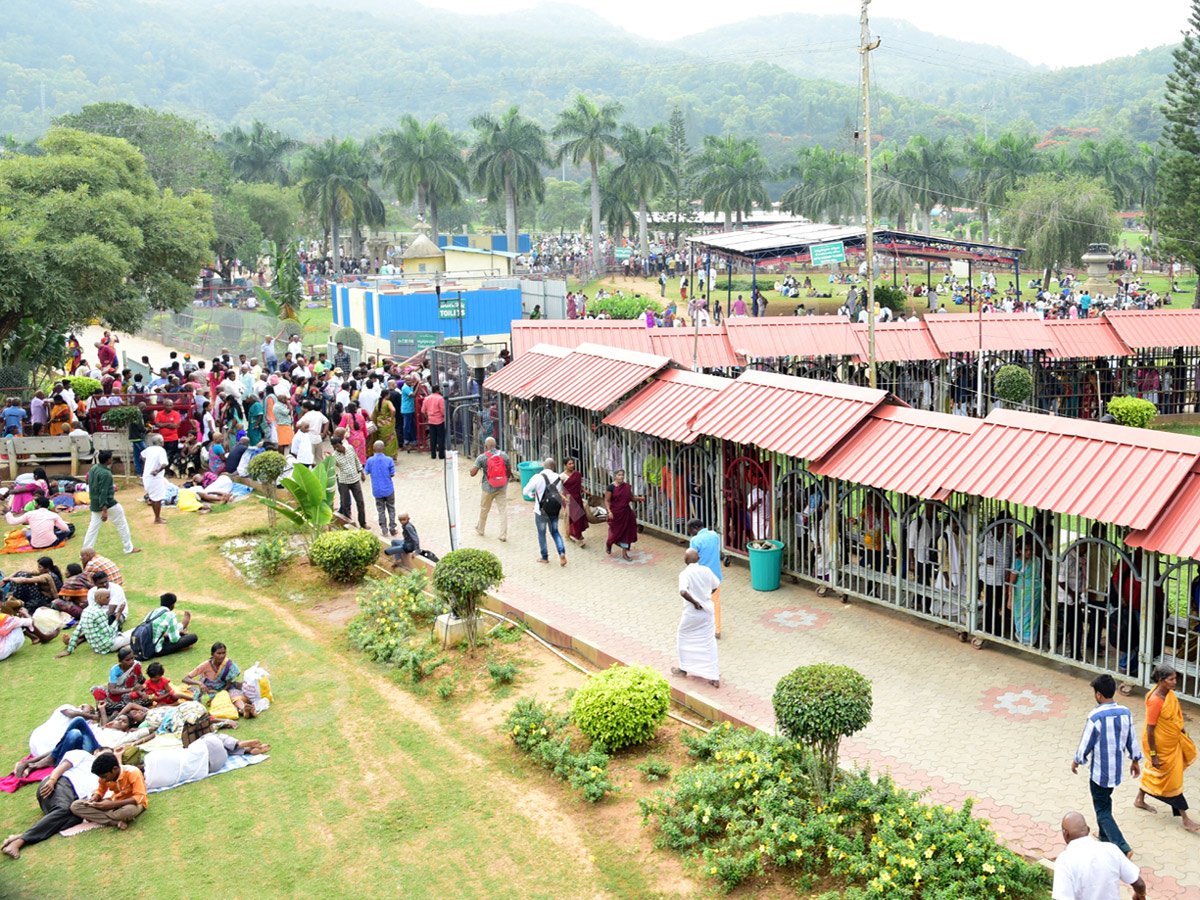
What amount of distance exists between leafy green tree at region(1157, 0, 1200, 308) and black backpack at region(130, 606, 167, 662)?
1392 inches

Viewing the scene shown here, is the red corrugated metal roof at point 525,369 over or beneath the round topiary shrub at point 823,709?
over

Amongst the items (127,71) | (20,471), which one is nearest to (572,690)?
(20,471)

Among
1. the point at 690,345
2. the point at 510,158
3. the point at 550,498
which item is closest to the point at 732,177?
the point at 510,158

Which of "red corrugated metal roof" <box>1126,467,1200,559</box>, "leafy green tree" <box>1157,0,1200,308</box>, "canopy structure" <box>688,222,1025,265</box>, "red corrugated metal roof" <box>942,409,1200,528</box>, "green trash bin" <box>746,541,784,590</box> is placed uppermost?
"leafy green tree" <box>1157,0,1200,308</box>

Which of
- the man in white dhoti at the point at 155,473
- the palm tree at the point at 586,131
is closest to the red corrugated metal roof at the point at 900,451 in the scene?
the man in white dhoti at the point at 155,473

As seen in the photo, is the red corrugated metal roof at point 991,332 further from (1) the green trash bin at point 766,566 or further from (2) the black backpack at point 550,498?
(2) the black backpack at point 550,498

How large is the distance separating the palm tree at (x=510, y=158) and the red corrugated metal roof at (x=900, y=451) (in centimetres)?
5343

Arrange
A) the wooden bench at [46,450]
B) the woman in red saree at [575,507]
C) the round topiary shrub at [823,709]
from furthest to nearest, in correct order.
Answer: the wooden bench at [46,450] < the woman in red saree at [575,507] < the round topiary shrub at [823,709]

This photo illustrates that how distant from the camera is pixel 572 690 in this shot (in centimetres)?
1055

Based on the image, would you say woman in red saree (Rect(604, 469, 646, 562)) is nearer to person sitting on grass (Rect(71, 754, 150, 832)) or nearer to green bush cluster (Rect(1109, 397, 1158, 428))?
person sitting on grass (Rect(71, 754, 150, 832))

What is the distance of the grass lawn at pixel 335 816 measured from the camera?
25.7ft

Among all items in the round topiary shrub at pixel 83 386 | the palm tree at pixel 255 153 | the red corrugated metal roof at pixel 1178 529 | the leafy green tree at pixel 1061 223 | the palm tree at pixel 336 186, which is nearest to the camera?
the red corrugated metal roof at pixel 1178 529

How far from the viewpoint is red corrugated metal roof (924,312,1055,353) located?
2270cm

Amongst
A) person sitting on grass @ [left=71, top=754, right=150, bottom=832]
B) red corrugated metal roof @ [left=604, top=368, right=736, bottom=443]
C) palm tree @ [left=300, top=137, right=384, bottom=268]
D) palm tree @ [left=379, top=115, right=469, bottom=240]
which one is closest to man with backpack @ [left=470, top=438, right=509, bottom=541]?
red corrugated metal roof @ [left=604, top=368, right=736, bottom=443]
